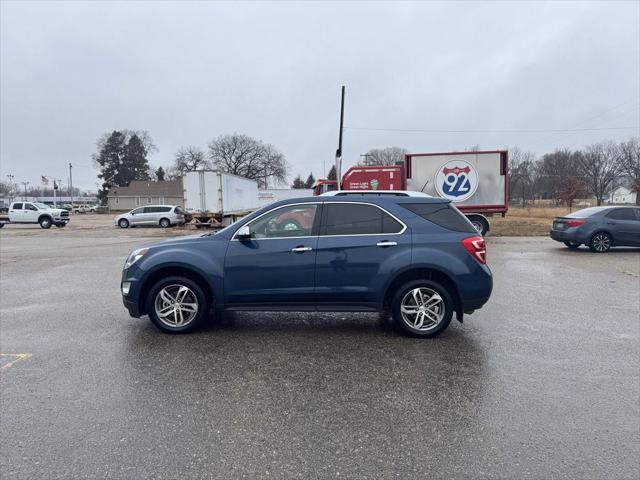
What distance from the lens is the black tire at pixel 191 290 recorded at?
5145mm

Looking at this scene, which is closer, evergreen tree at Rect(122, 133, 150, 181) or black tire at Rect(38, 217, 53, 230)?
black tire at Rect(38, 217, 53, 230)

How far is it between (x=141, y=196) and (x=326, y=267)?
264ft

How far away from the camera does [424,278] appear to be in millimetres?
5090

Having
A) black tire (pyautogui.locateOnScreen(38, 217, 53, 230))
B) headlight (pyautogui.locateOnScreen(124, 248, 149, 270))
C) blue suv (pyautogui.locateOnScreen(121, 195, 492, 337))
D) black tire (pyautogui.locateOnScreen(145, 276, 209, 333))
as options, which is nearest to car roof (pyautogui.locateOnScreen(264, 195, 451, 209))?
blue suv (pyautogui.locateOnScreen(121, 195, 492, 337))

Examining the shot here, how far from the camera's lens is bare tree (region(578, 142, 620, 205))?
7594 cm

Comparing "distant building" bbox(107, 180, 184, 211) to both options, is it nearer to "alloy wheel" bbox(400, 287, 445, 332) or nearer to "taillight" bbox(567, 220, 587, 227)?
"taillight" bbox(567, 220, 587, 227)

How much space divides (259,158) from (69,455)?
82.5 meters

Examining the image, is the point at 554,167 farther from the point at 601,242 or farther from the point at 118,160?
the point at 118,160

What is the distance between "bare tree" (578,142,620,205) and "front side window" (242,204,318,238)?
86.6m

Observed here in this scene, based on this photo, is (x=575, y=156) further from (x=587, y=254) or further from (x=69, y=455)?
(x=69, y=455)

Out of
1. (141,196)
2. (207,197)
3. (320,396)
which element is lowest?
(320,396)

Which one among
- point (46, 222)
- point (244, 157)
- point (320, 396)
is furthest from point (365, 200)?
point (244, 157)

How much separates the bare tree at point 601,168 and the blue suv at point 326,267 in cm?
8584

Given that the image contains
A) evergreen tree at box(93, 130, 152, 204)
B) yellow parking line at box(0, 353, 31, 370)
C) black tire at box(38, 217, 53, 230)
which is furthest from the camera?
evergreen tree at box(93, 130, 152, 204)
